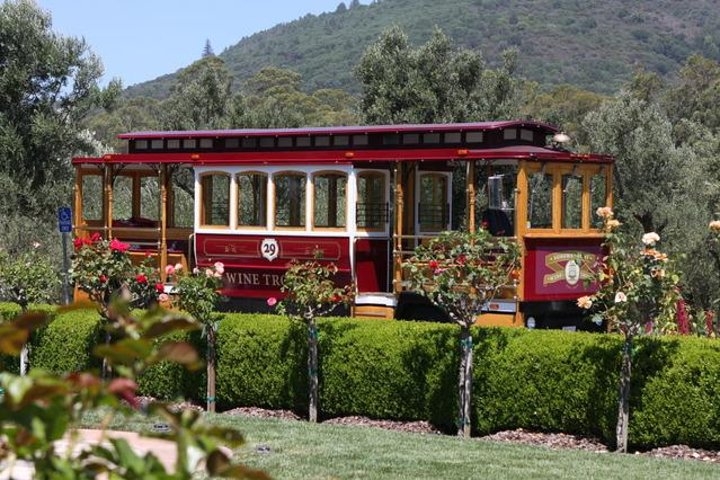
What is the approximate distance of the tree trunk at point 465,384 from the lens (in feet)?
43.7

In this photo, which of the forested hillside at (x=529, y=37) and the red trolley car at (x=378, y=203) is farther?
the forested hillside at (x=529, y=37)

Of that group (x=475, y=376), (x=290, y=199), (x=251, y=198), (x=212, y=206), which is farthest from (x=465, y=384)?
(x=212, y=206)

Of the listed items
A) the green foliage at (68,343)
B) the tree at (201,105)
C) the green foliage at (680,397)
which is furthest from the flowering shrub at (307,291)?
the tree at (201,105)


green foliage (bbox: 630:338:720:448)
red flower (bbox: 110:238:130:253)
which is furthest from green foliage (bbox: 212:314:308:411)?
green foliage (bbox: 630:338:720:448)

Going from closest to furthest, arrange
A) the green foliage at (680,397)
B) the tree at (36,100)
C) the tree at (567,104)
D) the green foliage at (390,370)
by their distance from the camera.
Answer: the green foliage at (680,397) → the green foliage at (390,370) → the tree at (36,100) → the tree at (567,104)

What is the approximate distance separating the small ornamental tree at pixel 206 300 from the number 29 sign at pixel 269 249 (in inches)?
86.7

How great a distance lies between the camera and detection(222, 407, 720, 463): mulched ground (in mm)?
12055

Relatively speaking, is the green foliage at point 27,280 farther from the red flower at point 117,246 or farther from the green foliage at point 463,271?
the green foliage at point 463,271

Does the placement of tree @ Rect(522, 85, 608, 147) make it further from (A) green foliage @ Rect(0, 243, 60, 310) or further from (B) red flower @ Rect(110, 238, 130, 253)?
(B) red flower @ Rect(110, 238, 130, 253)

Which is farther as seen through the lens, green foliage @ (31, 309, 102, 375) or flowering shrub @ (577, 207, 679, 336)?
green foliage @ (31, 309, 102, 375)

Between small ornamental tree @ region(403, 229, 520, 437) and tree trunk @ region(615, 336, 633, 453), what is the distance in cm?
176

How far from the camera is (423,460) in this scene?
11141 mm

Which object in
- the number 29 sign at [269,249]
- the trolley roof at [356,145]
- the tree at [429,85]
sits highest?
the tree at [429,85]

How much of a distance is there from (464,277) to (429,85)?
57.2 ft
